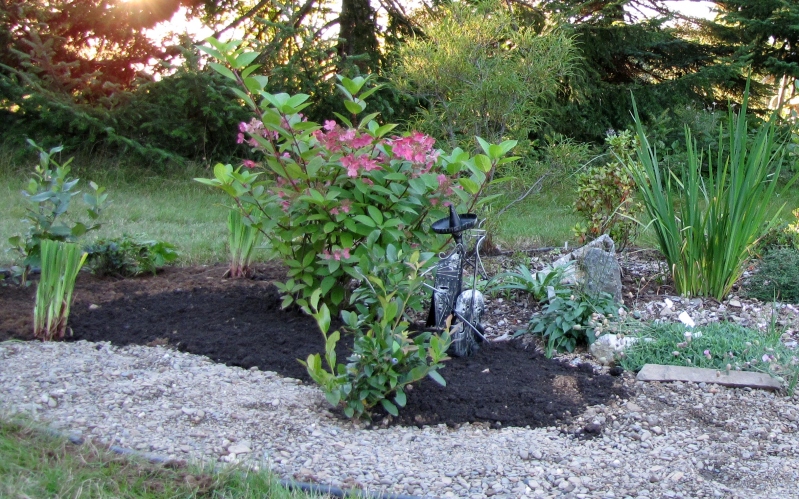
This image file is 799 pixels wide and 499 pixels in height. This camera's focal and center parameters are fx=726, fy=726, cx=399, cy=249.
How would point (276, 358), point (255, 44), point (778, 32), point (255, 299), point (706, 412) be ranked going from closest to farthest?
point (706, 412), point (276, 358), point (255, 299), point (255, 44), point (778, 32)

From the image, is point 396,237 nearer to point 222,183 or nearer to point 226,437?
point 222,183

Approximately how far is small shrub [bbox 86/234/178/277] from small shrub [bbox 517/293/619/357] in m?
2.47

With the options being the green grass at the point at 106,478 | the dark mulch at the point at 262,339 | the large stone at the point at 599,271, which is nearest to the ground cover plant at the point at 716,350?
the dark mulch at the point at 262,339

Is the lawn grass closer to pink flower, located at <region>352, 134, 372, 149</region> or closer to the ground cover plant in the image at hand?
pink flower, located at <region>352, 134, 372, 149</region>

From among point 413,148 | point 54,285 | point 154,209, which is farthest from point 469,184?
point 154,209

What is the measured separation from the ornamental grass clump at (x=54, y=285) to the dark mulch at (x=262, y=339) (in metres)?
0.12

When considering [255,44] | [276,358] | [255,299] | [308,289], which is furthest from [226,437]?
[255,44]

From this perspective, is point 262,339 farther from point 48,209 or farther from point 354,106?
point 48,209

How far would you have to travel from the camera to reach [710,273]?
4027 millimetres

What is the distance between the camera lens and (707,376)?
3.00 meters

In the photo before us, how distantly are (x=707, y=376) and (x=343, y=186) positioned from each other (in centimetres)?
A: 177

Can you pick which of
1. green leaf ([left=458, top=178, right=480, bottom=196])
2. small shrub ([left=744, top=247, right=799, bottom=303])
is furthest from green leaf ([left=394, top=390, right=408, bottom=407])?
small shrub ([left=744, top=247, right=799, bottom=303])

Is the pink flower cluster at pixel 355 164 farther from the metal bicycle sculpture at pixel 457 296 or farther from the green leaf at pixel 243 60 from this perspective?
the green leaf at pixel 243 60

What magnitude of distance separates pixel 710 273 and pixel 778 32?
857 centimetres
